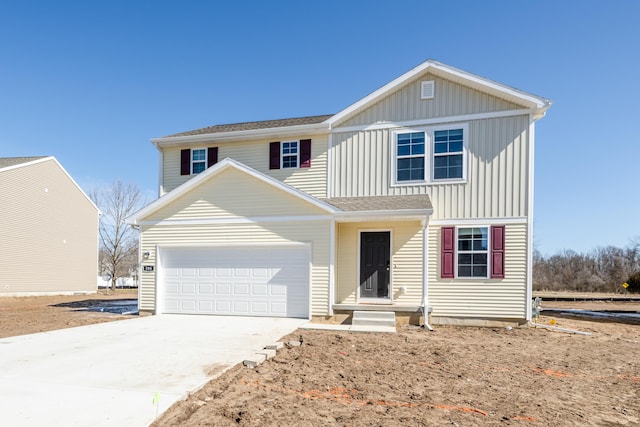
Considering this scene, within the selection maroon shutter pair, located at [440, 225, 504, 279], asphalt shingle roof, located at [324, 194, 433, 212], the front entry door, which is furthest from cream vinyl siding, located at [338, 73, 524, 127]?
the front entry door

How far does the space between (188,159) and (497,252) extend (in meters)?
10.7

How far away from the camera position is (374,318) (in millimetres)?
10219

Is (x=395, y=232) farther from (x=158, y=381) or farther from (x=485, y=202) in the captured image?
(x=158, y=381)

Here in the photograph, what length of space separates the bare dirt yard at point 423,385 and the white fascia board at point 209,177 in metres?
3.75

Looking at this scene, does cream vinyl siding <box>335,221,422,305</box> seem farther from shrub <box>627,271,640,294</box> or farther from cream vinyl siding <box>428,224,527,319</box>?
shrub <box>627,271,640,294</box>

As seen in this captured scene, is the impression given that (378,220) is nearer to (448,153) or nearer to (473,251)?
(473,251)

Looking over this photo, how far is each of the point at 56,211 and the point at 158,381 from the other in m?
24.2

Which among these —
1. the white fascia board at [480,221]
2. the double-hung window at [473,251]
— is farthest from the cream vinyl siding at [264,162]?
the double-hung window at [473,251]

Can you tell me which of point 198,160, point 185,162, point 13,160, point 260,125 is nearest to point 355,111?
point 260,125

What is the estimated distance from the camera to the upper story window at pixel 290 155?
42.0ft

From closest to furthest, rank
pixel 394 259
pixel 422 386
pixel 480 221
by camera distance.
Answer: pixel 422 386 < pixel 480 221 < pixel 394 259

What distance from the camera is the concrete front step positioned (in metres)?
10.1

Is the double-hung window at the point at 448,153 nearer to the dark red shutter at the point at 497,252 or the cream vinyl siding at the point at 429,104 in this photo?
the cream vinyl siding at the point at 429,104

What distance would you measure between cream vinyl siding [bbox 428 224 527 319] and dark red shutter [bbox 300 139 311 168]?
523 centimetres
